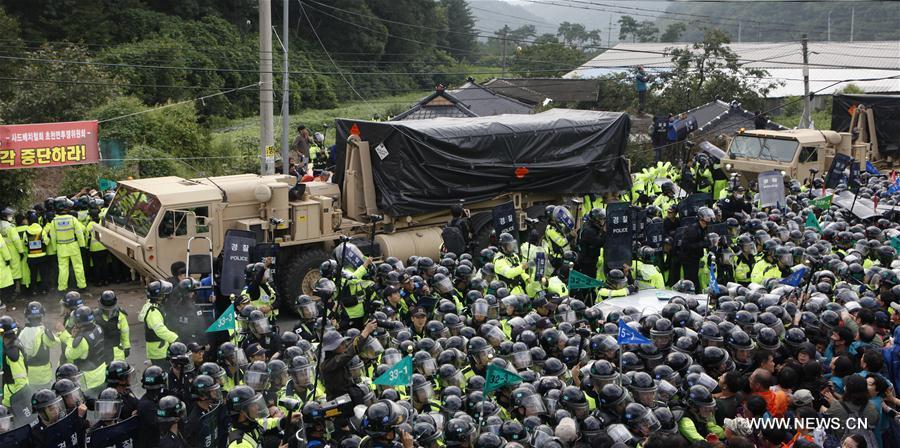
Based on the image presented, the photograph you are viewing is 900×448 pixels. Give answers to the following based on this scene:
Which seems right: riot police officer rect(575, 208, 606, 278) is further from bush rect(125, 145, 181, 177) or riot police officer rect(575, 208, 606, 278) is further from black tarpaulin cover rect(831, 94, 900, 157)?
black tarpaulin cover rect(831, 94, 900, 157)

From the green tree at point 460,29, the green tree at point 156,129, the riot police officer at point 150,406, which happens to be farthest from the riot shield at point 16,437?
the green tree at point 460,29

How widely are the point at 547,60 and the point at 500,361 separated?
47760 millimetres

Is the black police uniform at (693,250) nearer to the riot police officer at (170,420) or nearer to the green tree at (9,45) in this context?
the riot police officer at (170,420)

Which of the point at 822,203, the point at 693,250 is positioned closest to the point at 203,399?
the point at 693,250

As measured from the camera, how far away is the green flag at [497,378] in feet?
25.4

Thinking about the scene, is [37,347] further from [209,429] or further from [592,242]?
[592,242]

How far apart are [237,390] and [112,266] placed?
10084 millimetres

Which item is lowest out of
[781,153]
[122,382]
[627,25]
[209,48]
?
[122,382]

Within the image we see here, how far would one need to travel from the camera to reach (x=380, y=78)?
51156 millimetres

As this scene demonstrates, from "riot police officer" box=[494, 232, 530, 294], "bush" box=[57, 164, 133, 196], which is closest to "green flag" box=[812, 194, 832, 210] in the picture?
"riot police officer" box=[494, 232, 530, 294]

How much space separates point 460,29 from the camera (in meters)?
66.6

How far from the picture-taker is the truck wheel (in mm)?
14547

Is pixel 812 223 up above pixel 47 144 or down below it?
below

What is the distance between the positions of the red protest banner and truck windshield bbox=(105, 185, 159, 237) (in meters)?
3.90
